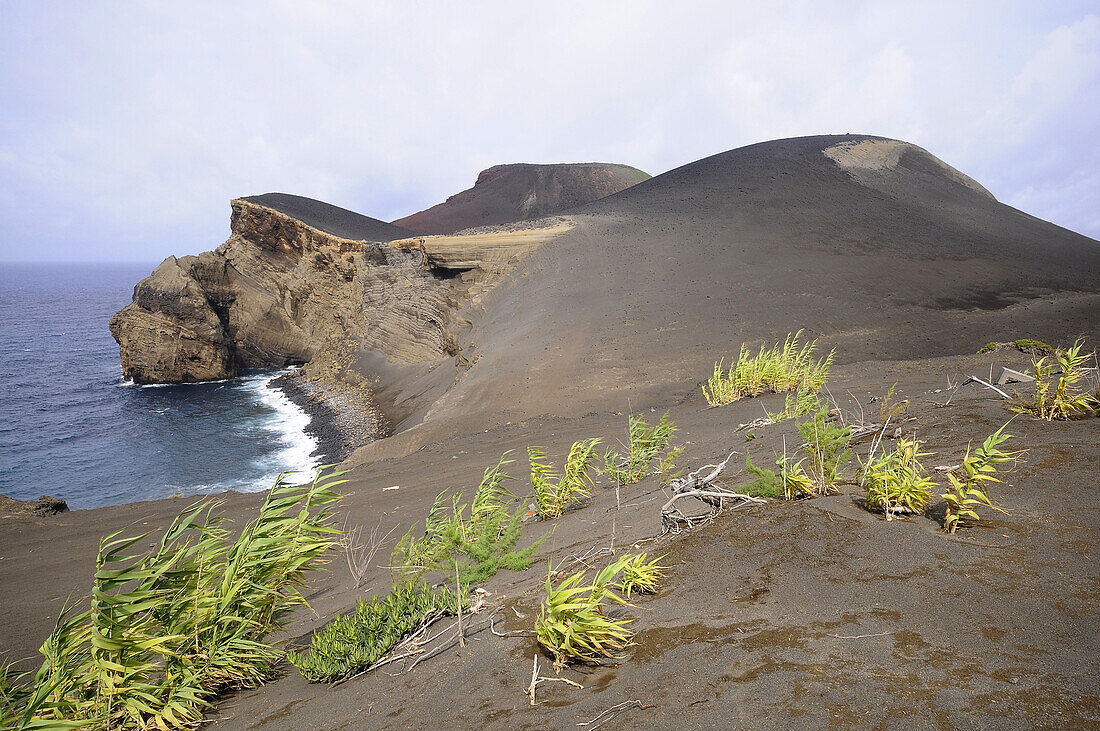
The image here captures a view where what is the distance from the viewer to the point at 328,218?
113 feet

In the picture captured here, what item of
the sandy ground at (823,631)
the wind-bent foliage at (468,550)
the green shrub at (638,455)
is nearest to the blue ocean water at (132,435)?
the green shrub at (638,455)

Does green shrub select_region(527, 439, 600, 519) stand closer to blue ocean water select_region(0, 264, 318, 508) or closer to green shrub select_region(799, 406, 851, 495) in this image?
green shrub select_region(799, 406, 851, 495)

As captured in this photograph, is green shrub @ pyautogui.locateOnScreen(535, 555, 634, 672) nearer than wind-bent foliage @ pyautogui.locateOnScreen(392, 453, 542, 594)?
Yes

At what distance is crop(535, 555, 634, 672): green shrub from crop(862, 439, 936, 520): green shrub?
1.83 metres

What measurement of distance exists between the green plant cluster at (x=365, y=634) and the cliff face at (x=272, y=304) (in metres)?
18.7

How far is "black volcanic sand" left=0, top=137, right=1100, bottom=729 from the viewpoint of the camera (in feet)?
6.47

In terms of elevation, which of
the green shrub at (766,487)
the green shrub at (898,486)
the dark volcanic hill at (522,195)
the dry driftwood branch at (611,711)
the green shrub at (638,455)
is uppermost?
the dark volcanic hill at (522,195)

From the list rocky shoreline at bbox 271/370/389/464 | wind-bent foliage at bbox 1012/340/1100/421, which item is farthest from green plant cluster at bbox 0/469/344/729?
rocky shoreline at bbox 271/370/389/464

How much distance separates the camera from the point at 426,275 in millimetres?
22438

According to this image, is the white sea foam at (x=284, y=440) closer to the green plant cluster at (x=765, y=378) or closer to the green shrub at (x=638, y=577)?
the green plant cluster at (x=765, y=378)

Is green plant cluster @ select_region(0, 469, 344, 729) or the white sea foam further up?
green plant cluster @ select_region(0, 469, 344, 729)

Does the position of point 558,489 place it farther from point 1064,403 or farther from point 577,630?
point 1064,403

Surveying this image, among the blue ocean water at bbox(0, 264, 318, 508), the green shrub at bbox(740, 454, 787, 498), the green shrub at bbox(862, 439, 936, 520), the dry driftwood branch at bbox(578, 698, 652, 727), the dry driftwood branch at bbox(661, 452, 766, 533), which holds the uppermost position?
the green shrub at bbox(862, 439, 936, 520)

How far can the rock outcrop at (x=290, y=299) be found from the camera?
71.7 ft
